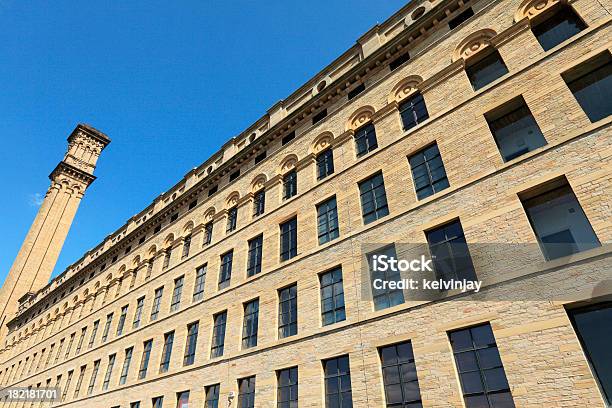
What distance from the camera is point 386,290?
1252 centimetres

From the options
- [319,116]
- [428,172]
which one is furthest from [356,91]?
[428,172]

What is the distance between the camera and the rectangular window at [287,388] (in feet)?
43.5

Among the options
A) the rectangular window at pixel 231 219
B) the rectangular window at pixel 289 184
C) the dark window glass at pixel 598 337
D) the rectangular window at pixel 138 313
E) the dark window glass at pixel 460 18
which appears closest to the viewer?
the dark window glass at pixel 598 337

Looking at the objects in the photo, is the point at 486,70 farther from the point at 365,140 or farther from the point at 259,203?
the point at 259,203

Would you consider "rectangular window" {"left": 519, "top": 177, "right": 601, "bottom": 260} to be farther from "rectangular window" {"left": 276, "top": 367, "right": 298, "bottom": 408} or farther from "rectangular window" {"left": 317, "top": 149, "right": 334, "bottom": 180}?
"rectangular window" {"left": 276, "top": 367, "right": 298, "bottom": 408}

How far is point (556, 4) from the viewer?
1309cm

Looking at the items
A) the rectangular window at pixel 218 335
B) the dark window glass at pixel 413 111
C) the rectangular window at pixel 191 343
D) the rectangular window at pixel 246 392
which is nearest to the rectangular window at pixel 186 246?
the rectangular window at pixel 191 343

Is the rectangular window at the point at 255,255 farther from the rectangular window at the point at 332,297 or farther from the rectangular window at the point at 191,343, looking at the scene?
the rectangular window at the point at 332,297

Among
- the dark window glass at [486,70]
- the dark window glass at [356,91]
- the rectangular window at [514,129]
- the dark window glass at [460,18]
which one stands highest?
the dark window glass at [460,18]

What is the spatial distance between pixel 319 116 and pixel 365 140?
410 centimetres

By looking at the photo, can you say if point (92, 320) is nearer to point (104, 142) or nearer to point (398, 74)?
point (398, 74)

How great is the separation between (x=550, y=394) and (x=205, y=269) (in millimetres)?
17432

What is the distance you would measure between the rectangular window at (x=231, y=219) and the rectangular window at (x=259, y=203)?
1.52m

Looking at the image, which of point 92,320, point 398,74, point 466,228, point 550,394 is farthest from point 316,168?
point 92,320
